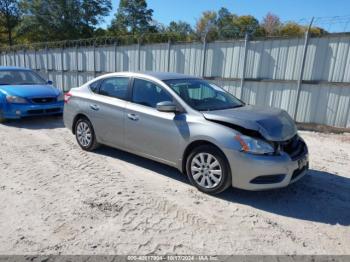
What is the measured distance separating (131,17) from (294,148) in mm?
46989

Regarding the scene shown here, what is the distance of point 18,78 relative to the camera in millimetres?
9750

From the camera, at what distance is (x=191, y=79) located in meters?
5.40

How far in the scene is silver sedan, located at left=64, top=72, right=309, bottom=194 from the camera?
13.1 ft

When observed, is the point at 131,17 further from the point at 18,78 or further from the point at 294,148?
the point at 294,148

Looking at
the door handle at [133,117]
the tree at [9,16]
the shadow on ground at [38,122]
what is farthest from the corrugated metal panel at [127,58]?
the tree at [9,16]

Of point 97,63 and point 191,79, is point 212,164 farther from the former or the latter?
point 97,63

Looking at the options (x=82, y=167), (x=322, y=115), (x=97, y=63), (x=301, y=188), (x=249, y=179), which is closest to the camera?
(x=249, y=179)

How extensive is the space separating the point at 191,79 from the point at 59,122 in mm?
5390

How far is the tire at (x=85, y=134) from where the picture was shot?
6.07 metres

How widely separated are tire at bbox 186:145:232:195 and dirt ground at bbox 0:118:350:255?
151 mm

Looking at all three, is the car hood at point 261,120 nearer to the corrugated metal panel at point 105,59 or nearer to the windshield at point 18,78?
the windshield at point 18,78

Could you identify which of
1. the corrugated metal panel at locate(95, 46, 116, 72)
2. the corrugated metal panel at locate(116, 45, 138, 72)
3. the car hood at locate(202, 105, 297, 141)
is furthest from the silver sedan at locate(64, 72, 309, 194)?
the corrugated metal panel at locate(95, 46, 116, 72)

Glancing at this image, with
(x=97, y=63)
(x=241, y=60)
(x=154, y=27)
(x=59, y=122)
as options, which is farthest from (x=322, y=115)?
(x=154, y=27)

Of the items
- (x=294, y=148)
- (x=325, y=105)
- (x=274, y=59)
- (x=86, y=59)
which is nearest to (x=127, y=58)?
(x=86, y=59)
